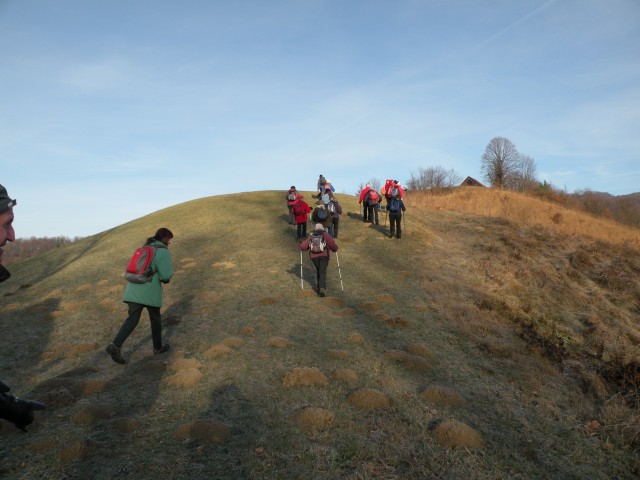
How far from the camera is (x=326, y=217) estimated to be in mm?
15383

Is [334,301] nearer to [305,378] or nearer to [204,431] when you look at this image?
[305,378]

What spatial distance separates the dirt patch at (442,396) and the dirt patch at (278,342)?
333 centimetres

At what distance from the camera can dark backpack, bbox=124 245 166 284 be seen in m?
7.85

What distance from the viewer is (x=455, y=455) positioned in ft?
15.9

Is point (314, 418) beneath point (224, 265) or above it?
beneath

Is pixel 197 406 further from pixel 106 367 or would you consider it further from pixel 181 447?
pixel 106 367

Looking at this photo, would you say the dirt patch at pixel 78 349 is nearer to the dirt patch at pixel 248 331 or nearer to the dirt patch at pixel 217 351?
the dirt patch at pixel 217 351

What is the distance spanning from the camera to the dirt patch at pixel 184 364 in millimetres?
7532

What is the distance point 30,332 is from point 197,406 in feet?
25.8

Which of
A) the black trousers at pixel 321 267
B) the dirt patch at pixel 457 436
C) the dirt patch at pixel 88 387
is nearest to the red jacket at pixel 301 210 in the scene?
the black trousers at pixel 321 267

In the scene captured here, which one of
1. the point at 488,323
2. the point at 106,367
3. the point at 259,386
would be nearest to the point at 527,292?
the point at 488,323

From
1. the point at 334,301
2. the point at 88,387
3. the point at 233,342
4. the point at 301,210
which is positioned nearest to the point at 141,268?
the point at 88,387

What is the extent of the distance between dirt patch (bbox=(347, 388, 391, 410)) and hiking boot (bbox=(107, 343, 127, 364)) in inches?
191

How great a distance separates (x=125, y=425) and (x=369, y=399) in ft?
11.7
